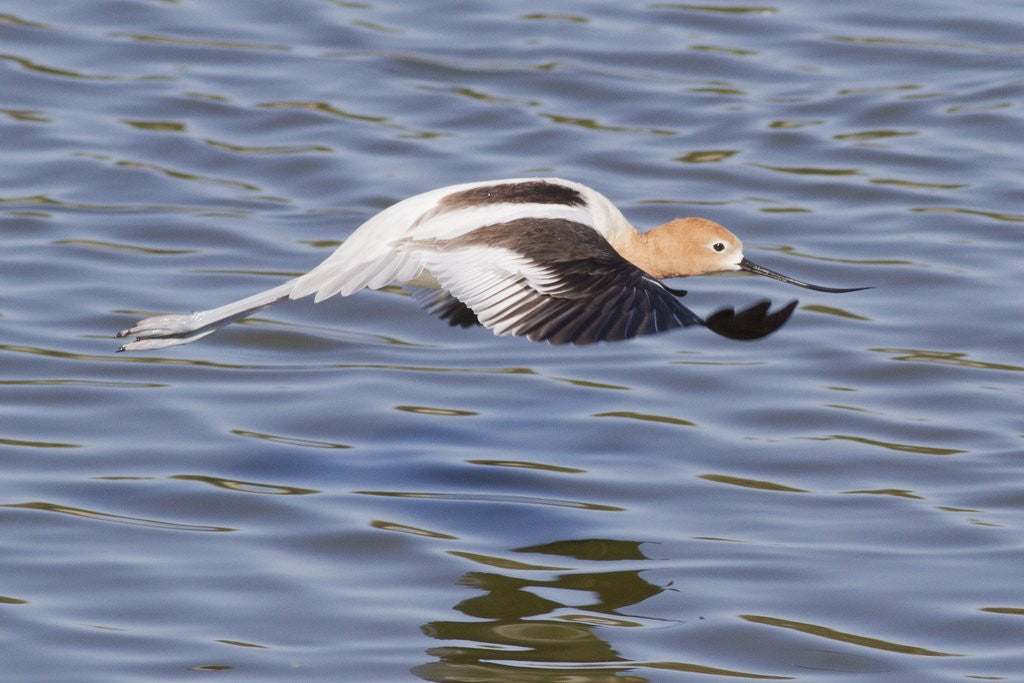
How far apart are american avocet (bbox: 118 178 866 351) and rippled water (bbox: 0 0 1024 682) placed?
1.93 ft

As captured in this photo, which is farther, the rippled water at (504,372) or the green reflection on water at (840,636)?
the rippled water at (504,372)

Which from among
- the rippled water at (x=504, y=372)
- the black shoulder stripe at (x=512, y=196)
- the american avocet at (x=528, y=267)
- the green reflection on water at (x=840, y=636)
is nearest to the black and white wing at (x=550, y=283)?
the american avocet at (x=528, y=267)

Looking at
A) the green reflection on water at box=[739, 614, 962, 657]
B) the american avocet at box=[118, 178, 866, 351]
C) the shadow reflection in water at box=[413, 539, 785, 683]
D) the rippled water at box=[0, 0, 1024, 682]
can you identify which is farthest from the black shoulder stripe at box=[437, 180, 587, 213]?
the green reflection on water at box=[739, 614, 962, 657]

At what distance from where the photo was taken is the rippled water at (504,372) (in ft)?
18.0

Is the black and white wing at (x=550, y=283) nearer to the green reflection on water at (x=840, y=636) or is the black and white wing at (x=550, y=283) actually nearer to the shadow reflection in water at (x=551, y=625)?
the shadow reflection in water at (x=551, y=625)

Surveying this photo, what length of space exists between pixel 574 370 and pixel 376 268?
1.55 metres

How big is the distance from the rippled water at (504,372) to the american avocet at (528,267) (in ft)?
1.93

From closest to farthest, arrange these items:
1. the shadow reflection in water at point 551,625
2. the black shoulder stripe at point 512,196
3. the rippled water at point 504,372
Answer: the shadow reflection in water at point 551,625 → the rippled water at point 504,372 → the black shoulder stripe at point 512,196

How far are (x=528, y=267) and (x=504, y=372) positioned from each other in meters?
1.67

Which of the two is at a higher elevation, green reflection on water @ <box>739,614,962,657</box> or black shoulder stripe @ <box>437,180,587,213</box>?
black shoulder stripe @ <box>437,180,587,213</box>

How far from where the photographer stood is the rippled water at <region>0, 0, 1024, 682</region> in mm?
5480

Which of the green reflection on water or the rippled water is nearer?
the green reflection on water

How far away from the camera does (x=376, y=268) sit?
646 centimetres

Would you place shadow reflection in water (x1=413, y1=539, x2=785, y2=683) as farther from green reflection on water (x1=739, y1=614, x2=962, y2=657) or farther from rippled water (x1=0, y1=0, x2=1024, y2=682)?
green reflection on water (x1=739, y1=614, x2=962, y2=657)
